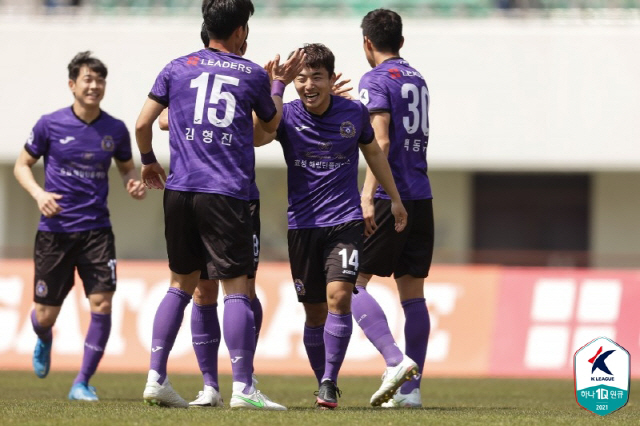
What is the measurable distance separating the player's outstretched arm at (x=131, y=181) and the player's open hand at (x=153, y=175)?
1416 mm

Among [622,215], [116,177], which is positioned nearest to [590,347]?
[622,215]

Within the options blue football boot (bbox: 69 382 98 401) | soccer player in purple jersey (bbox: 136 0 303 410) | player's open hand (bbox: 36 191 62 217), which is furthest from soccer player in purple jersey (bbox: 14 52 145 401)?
soccer player in purple jersey (bbox: 136 0 303 410)

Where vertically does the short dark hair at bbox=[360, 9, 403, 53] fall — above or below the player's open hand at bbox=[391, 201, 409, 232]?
above

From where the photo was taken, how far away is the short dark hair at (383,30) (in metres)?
7.91

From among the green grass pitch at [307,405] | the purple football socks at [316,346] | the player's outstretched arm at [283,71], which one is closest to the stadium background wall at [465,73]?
the green grass pitch at [307,405]

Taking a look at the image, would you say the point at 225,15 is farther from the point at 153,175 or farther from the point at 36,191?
the point at 36,191

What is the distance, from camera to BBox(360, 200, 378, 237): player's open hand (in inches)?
288

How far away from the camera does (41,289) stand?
30.5 ft

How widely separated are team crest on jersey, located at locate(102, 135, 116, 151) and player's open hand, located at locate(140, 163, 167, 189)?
238 cm

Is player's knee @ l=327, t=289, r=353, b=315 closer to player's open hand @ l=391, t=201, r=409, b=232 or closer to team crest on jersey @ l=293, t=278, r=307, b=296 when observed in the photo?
team crest on jersey @ l=293, t=278, r=307, b=296

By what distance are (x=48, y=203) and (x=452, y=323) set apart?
608cm

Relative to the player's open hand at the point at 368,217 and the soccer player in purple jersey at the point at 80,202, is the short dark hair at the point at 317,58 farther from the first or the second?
the soccer player in purple jersey at the point at 80,202

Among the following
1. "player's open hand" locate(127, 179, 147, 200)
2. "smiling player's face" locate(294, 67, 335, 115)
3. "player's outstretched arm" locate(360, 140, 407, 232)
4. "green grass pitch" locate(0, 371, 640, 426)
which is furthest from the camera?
"player's open hand" locate(127, 179, 147, 200)

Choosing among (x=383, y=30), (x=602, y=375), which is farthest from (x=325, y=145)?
(x=602, y=375)
